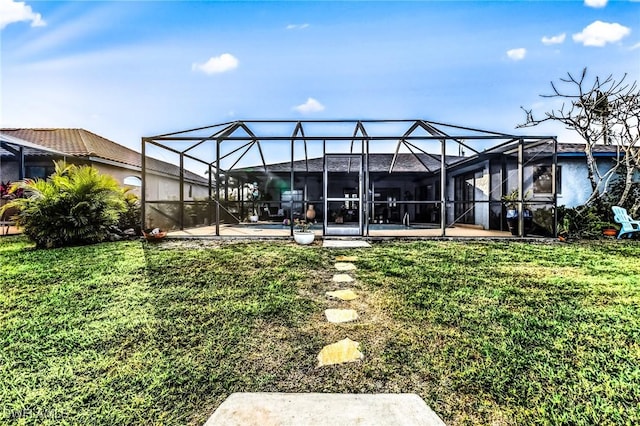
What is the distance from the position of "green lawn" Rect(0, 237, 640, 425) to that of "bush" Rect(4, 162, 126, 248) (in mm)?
2041

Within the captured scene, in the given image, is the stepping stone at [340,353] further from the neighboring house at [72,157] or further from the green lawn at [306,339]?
the neighboring house at [72,157]

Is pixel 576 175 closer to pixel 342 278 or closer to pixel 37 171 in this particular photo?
pixel 342 278

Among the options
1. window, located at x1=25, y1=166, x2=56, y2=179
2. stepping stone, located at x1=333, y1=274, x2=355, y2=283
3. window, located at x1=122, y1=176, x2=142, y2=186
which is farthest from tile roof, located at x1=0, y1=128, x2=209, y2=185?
stepping stone, located at x1=333, y1=274, x2=355, y2=283

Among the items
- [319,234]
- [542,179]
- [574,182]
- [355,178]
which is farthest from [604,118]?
[319,234]

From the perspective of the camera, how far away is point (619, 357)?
2.27 metres

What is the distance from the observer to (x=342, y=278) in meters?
4.30

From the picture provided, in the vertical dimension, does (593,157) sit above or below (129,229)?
above

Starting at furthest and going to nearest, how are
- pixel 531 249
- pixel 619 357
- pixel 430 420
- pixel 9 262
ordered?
pixel 531 249
pixel 9 262
pixel 619 357
pixel 430 420

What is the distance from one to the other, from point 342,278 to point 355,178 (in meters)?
11.8

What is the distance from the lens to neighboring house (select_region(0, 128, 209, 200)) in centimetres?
1081

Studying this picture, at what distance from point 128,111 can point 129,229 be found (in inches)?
211

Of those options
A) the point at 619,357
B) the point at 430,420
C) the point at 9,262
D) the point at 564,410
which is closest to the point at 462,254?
the point at 619,357

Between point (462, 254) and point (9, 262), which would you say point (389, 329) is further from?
point (9, 262)

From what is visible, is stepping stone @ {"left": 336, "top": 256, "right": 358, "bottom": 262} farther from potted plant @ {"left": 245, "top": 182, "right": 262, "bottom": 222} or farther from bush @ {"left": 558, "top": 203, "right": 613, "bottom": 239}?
potted plant @ {"left": 245, "top": 182, "right": 262, "bottom": 222}
